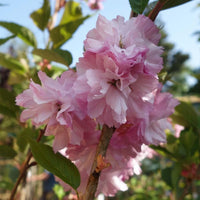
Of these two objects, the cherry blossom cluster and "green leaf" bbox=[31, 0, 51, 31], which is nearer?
the cherry blossom cluster

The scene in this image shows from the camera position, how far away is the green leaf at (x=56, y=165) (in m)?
0.40

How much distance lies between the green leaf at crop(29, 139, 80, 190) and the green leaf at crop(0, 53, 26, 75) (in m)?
0.62

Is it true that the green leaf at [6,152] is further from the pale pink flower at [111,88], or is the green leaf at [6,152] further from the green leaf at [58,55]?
the pale pink flower at [111,88]

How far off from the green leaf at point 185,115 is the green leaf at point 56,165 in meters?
0.55

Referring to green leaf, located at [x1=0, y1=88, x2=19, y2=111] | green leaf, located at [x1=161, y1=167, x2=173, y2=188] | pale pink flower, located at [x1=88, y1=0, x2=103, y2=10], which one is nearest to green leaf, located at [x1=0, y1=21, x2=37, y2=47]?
green leaf, located at [x1=0, y1=88, x2=19, y2=111]

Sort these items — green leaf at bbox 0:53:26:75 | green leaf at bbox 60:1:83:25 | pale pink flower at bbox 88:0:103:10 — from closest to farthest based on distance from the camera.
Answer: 1. green leaf at bbox 0:53:26:75
2. green leaf at bbox 60:1:83:25
3. pale pink flower at bbox 88:0:103:10

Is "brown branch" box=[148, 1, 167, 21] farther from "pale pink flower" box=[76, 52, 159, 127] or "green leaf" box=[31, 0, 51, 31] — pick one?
"green leaf" box=[31, 0, 51, 31]

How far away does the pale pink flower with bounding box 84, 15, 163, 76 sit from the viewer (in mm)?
336

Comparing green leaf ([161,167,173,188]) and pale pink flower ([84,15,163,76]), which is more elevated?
pale pink flower ([84,15,163,76])

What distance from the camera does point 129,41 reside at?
366mm

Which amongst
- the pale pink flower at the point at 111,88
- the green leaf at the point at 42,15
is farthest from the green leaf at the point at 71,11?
the pale pink flower at the point at 111,88

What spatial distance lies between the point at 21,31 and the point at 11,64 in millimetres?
150

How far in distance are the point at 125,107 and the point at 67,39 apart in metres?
0.64

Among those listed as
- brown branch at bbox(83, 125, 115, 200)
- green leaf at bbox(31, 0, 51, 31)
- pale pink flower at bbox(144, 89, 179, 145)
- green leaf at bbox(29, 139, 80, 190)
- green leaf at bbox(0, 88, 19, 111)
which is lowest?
green leaf at bbox(0, 88, 19, 111)
